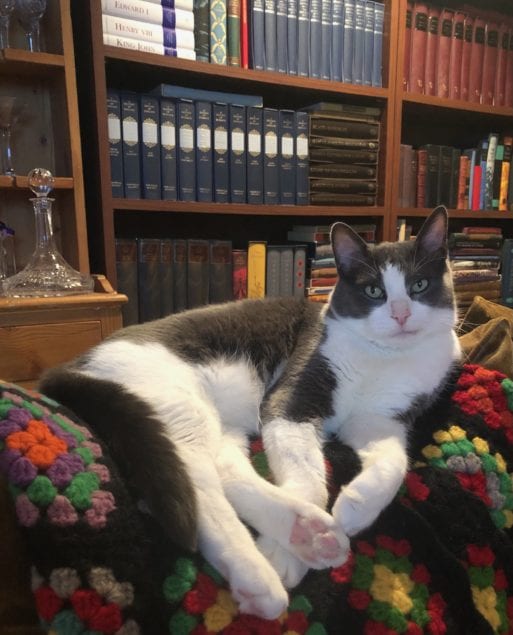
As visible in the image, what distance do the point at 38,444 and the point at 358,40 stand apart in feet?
5.44

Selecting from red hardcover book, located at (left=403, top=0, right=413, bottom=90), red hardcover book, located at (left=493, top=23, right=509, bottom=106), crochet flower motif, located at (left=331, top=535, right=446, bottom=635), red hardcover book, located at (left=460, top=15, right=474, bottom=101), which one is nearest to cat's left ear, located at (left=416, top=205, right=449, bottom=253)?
crochet flower motif, located at (left=331, top=535, right=446, bottom=635)

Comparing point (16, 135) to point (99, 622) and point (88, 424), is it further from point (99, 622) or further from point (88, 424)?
point (99, 622)

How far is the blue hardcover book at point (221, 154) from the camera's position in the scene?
1.56 m

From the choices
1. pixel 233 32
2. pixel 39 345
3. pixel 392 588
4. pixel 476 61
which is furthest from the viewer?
pixel 476 61

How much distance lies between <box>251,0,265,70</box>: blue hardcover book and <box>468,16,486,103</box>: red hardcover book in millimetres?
865

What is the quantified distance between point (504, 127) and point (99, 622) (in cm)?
235

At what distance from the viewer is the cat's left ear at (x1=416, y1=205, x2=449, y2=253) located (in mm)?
883

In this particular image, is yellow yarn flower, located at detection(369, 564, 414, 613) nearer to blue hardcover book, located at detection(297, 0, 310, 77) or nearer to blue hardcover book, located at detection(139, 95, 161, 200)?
blue hardcover book, located at detection(139, 95, 161, 200)

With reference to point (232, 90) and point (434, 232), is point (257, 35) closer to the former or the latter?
point (232, 90)

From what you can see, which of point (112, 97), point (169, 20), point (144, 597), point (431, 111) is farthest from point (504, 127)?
point (144, 597)

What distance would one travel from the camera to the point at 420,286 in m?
0.89

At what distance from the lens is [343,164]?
5.67ft

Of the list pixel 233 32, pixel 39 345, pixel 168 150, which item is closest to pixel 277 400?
pixel 39 345

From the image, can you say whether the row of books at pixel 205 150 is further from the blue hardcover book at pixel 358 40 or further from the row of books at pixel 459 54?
the row of books at pixel 459 54
